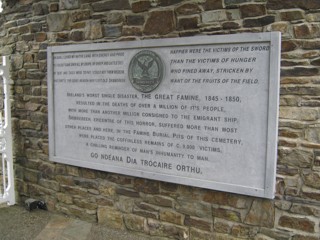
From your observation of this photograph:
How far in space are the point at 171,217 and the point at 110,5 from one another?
2.18m

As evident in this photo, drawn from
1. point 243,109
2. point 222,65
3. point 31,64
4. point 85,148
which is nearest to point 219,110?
point 243,109

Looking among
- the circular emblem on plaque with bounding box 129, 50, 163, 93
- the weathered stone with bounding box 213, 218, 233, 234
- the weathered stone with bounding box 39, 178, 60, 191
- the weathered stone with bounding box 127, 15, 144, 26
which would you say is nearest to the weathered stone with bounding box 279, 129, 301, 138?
the weathered stone with bounding box 213, 218, 233, 234

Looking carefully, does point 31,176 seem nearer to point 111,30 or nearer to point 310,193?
point 111,30

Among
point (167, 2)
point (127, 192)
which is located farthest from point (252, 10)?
point (127, 192)

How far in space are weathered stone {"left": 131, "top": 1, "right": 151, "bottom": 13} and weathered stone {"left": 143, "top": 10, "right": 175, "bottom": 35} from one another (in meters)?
0.09

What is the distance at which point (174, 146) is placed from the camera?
3.07 m

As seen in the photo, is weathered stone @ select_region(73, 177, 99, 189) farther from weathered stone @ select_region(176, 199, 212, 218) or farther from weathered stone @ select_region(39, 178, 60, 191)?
weathered stone @ select_region(176, 199, 212, 218)

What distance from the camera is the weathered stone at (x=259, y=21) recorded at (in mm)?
2671

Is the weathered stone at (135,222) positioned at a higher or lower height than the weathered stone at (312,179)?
lower

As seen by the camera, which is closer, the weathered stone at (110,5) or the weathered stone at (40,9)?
the weathered stone at (110,5)

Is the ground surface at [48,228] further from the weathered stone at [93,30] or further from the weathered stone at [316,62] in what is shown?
the weathered stone at [316,62]

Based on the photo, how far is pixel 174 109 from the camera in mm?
3053

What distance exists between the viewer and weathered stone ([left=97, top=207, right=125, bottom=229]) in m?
3.52

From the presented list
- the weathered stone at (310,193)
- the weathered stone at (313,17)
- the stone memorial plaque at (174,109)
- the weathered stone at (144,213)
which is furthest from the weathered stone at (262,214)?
the weathered stone at (313,17)
